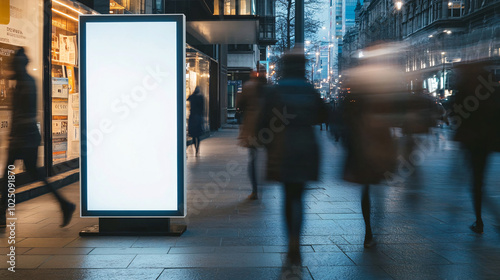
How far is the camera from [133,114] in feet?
17.0

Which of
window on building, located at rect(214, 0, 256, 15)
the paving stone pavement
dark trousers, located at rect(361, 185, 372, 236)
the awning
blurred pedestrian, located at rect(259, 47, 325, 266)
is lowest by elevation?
the paving stone pavement

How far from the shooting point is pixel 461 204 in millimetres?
7176

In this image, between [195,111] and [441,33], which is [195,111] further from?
[441,33]

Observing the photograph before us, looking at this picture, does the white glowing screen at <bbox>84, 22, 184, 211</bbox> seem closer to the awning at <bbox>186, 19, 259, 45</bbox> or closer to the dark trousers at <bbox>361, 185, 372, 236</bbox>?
the dark trousers at <bbox>361, 185, 372, 236</bbox>

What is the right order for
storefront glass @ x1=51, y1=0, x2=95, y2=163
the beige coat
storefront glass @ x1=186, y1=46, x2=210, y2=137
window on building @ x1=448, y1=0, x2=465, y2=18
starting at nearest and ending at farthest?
the beige coat
storefront glass @ x1=51, y1=0, x2=95, y2=163
storefront glass @ x1=186, y1=46, x2=210, y2=137
window on building @ x1=448, y1=0, x2=465, y2=18

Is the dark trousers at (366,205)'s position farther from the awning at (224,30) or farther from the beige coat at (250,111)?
the awning at (224,30)

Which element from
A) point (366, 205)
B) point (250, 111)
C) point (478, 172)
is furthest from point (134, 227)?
point (478, 172)

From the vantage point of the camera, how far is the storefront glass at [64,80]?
375 inches

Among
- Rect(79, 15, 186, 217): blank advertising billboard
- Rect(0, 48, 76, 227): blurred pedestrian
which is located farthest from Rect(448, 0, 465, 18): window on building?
Rect(0, 48, 76, 227): blurred pedestrian

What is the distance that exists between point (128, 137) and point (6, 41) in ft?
13.7

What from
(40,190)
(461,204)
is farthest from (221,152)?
(461,204)

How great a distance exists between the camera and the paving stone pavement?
4.17 meters

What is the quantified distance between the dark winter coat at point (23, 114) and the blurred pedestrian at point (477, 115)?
4988 mm

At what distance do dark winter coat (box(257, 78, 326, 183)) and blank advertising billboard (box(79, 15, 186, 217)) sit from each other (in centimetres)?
142
